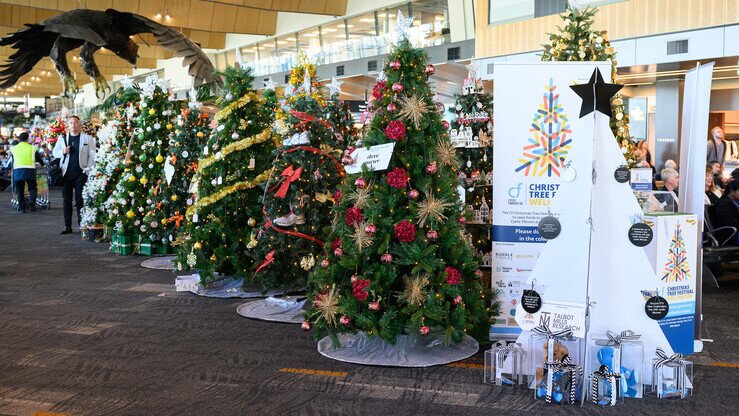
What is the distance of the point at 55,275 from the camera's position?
8133mm

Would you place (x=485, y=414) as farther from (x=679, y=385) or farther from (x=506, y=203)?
(x=506, y=203)

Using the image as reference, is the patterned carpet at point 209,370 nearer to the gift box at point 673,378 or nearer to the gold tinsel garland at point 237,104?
the gift box at point 673,378

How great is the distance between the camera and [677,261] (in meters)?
4.40

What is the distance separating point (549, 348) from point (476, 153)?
2349 mm

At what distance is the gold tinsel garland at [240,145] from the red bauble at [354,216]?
94.0 inches

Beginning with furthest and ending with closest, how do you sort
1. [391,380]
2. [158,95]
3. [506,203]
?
[158,95] < [506,203] < [391,380]

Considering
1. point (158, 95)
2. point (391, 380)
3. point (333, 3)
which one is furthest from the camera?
point (333, 3)

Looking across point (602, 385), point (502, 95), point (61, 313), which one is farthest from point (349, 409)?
point (61, 313)

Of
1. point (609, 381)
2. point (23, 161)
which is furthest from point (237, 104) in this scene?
point (23, 161)

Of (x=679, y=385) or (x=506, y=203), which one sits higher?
(x=506, y=203)

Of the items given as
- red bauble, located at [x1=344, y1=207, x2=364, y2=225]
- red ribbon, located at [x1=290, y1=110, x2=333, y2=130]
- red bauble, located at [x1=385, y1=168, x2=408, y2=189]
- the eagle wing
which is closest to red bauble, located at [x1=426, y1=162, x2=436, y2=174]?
red bauble, located at [x1=385, y1=168, x2=408, y2=189]

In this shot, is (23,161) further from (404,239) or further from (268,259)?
(404,239)

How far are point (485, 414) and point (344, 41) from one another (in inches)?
863

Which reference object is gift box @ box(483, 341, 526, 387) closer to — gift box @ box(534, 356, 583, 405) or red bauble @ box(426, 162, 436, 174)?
gift box @ box(534, 356, 583, 405)
